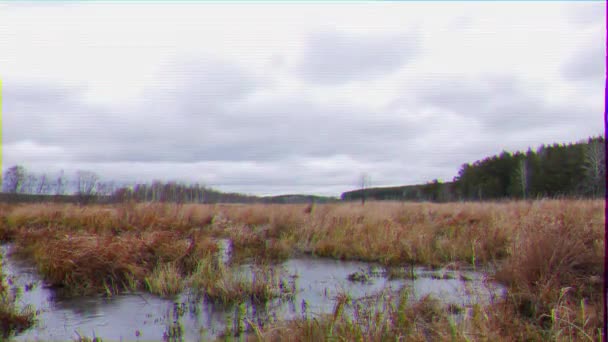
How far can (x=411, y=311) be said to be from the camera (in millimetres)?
4355

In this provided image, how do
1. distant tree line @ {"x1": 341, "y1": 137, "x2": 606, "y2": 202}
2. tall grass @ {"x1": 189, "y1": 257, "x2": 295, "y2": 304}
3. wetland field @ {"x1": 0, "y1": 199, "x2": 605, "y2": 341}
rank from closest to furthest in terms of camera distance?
wetland field @ {"x1": 0, "y1": 199, "x2": 605, "y2": 341}
tall grass @ {"x1": 189, "y1": 257, "x2": 295, "y2": 304}
distant tree line @ {"x1": 341, "y1": 137, "x2": 606, "y2": 202}

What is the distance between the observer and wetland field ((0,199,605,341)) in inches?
156

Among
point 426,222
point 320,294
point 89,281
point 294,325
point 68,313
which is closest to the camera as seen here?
point 294,325

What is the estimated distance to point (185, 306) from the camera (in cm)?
552

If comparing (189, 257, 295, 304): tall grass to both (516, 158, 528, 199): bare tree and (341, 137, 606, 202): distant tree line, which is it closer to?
(341, 137, 606, 202): distant tree line

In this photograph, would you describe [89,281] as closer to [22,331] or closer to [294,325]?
[22,331]

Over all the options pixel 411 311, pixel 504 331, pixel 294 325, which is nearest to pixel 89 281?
pixel 294 325

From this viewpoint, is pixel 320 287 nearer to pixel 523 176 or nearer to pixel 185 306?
pixel 185 306

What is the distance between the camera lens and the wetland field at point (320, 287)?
3.96 metres

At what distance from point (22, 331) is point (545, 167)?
5656 cm

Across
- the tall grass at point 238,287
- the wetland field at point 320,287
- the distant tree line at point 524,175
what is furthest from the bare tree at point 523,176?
the tall grass at point 238,287

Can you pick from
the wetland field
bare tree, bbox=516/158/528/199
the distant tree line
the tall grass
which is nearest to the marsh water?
the wetland field

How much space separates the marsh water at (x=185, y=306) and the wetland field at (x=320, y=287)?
26 millimetres

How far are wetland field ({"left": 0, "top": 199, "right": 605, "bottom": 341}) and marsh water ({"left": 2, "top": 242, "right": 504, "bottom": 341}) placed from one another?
0.09ft
